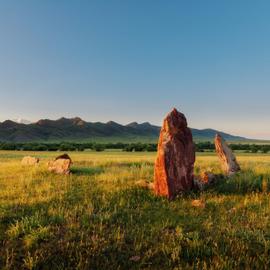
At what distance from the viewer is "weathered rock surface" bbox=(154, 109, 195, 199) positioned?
16.1 m

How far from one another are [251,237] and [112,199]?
6082 mm

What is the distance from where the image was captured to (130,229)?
1144 cm

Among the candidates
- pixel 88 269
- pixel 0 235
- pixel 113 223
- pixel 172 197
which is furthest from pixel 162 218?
pixel 0 235

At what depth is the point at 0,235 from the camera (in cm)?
1085

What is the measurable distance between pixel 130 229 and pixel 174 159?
19.1ft

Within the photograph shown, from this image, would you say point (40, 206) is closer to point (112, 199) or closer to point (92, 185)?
point (112, 199)

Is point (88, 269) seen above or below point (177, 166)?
below

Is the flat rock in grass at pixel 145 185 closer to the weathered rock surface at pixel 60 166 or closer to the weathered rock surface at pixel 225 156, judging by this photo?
the weathered rock surface at pixel 60 166

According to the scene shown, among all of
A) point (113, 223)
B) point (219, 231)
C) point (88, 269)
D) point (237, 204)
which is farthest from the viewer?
point (237, 204)

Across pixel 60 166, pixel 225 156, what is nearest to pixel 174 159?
pixel 225 156

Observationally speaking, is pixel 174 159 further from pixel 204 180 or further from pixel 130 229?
pixel 130 229

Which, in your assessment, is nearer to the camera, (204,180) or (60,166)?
→ (204,180)

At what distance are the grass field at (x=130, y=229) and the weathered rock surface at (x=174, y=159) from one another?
2.15 ft

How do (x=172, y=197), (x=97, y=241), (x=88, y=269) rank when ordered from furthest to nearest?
1. (x=172, y=197)
2. (x=97, y=241)
3. (x=88, y=269)
